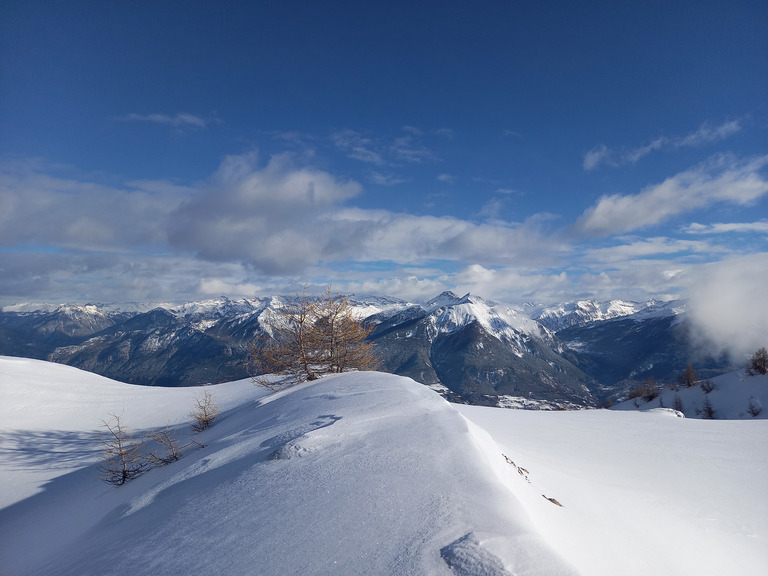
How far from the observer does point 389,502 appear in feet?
13.0

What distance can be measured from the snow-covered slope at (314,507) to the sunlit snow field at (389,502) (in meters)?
0.02

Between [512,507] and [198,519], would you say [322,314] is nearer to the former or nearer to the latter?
[198,519]

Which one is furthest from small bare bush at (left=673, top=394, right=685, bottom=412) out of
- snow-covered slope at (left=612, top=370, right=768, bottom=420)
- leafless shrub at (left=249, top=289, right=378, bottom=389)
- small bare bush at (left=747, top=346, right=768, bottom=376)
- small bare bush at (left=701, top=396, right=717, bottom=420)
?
leafless shrub at (left=249, top=289, right=378, bottom=389)

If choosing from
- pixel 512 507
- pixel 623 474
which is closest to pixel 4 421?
pixel 512 507

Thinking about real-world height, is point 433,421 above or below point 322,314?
below

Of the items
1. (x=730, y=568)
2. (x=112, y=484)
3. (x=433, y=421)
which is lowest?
(x=730, y=568)

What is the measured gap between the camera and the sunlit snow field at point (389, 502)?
3387 mm

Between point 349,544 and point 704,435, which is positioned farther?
point 704,435

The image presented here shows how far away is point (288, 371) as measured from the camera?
48.6ft

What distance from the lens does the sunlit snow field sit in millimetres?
3387

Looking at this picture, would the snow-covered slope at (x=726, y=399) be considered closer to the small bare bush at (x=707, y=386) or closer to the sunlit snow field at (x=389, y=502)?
the small bare bush at (x=707, y=386)

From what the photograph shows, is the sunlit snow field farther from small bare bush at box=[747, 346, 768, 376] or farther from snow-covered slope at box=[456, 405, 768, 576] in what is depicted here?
small bare bush at box=[747, 346, 768, 376]

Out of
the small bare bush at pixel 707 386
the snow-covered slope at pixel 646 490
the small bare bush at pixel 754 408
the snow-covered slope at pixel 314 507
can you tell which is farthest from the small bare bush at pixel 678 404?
the snow-covered slope at pixel 314 507

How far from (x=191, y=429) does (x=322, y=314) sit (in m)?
6.32
